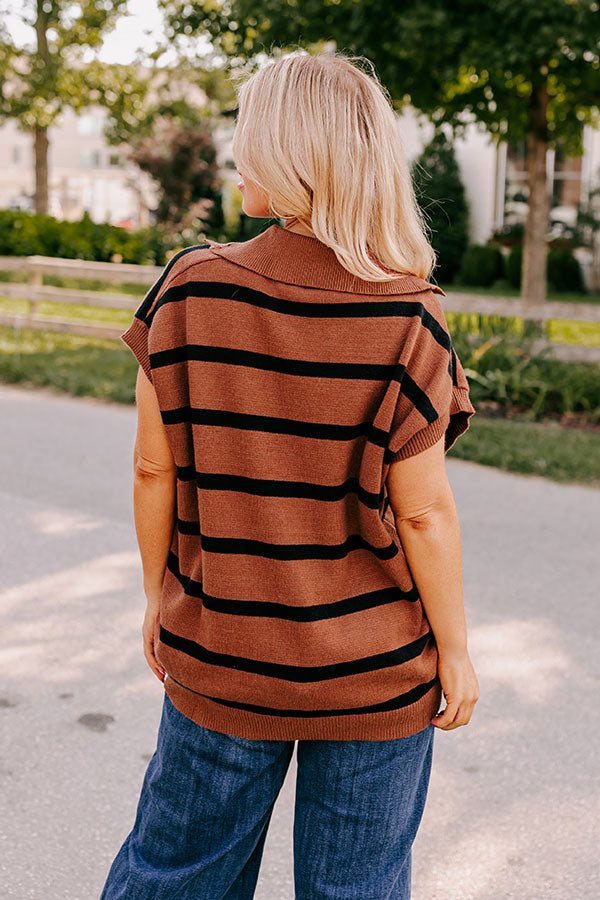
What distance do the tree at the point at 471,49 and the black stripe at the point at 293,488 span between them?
6.87 metres

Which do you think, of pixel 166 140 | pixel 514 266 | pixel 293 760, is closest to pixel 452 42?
pixel 293 760

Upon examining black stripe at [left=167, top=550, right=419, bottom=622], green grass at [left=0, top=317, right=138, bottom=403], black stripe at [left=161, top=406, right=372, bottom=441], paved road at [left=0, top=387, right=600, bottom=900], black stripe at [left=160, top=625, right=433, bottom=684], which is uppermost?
black stripe at [left=161, top=406, right=372, bottom=441]

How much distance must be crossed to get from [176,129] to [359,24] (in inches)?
578

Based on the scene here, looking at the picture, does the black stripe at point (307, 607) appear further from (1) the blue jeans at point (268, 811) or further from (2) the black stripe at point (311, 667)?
(1) the blue jeans at point (268, 811)

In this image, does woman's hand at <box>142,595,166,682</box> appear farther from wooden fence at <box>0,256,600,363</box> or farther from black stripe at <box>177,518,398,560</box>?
wooden fence at <box>0,256,600,363</box>

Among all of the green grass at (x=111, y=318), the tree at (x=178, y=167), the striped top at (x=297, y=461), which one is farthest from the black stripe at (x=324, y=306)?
the tree at (x=178, y=167)

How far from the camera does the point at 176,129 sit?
74.6 ft

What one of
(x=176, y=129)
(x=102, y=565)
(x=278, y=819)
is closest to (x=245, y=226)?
(x=176, y=129)

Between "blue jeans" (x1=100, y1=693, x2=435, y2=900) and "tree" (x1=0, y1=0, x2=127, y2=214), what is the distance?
21.6m

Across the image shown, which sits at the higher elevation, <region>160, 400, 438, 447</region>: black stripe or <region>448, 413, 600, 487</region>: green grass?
<region>160, 400, 438, 447</region>: black stripe

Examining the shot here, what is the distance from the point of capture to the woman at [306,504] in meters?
1.39

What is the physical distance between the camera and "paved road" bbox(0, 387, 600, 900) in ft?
8.26

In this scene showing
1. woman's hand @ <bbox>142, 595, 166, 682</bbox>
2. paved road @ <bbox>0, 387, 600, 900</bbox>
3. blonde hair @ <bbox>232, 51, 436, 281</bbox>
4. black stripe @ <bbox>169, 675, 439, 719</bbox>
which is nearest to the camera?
blonde hair @ <bbox>232, 51, 436, 281</bbox>

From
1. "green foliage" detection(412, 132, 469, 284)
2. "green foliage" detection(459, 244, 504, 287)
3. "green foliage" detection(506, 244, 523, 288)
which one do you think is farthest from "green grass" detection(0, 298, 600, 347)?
"green foliage" detection(412, 132, 469, 284)
